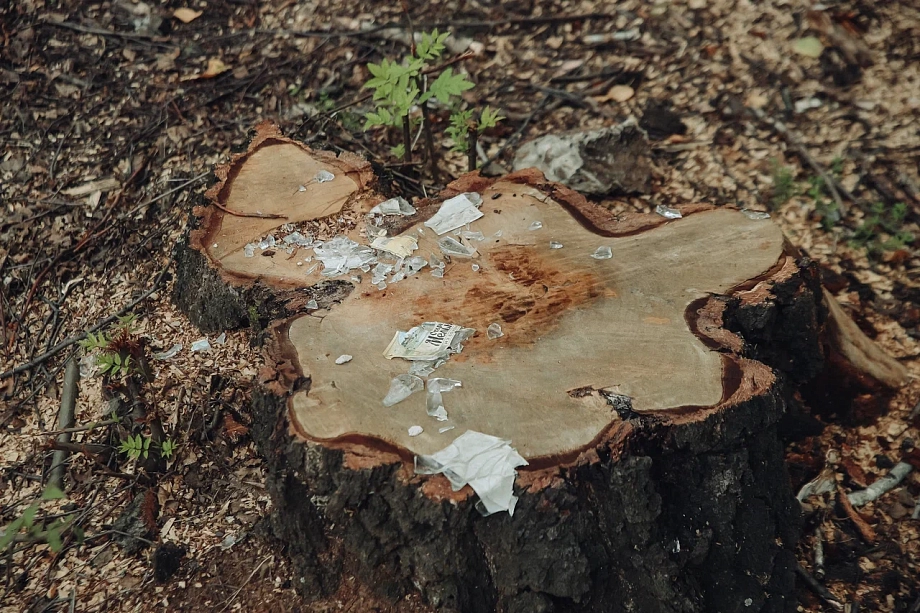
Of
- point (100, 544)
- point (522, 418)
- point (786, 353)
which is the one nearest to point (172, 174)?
A: point (100, 544)

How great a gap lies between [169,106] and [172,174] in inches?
21.3

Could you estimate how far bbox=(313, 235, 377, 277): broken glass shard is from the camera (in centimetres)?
248

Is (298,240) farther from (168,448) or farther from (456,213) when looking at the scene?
(168,448)

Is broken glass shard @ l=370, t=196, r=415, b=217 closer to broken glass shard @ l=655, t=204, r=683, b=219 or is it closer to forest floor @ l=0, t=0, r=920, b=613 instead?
forest floor @ l=0, t=0, r=920, b=613

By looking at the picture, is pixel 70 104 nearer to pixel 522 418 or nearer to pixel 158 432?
pixel 158 432

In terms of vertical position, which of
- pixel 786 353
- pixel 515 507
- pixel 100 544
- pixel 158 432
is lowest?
pixel 100 544

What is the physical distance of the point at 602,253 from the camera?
253cm

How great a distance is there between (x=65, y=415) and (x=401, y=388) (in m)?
1.59

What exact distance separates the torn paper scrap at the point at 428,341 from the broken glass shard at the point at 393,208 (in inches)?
25.0

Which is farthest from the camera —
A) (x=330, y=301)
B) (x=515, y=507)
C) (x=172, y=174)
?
(x=172, y=174)

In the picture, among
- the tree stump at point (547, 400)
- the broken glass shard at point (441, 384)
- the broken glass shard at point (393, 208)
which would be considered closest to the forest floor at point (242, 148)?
the tree stump at point (547, 400)

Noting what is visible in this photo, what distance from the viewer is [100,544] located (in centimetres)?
248

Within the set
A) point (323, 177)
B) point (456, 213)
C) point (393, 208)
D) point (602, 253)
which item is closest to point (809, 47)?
point (602, 253)

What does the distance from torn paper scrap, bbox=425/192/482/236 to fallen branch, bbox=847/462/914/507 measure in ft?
5.74
